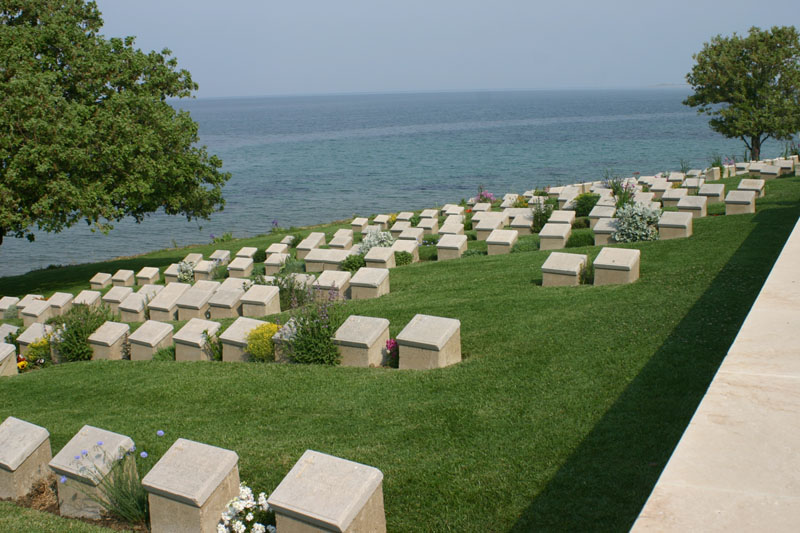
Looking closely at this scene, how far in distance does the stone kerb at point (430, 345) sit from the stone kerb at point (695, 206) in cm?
903

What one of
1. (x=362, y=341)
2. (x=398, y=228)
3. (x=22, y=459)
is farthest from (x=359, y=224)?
(x=22, y=459)

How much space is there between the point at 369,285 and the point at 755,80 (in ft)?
78.3

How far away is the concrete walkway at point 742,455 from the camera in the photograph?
9.45 feet

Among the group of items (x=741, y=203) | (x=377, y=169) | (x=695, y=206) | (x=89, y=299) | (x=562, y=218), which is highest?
(x=741, y=203)

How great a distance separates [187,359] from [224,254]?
30.9 ft

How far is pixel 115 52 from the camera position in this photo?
19.2 meters

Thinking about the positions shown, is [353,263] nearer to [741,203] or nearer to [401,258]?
[401,258]

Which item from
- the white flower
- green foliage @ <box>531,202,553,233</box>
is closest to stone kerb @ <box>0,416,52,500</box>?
the white flower

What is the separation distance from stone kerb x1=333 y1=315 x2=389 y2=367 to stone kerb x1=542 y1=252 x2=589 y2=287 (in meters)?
3.28

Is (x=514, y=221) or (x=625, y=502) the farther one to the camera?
(x=514, y=221)

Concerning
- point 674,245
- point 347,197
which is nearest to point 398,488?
point 674,245

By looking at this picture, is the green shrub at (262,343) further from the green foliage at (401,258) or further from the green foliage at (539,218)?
the green foliage at (539,218)

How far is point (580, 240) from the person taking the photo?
1422 centimetres

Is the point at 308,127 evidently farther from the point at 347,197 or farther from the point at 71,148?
the point at 71,148
